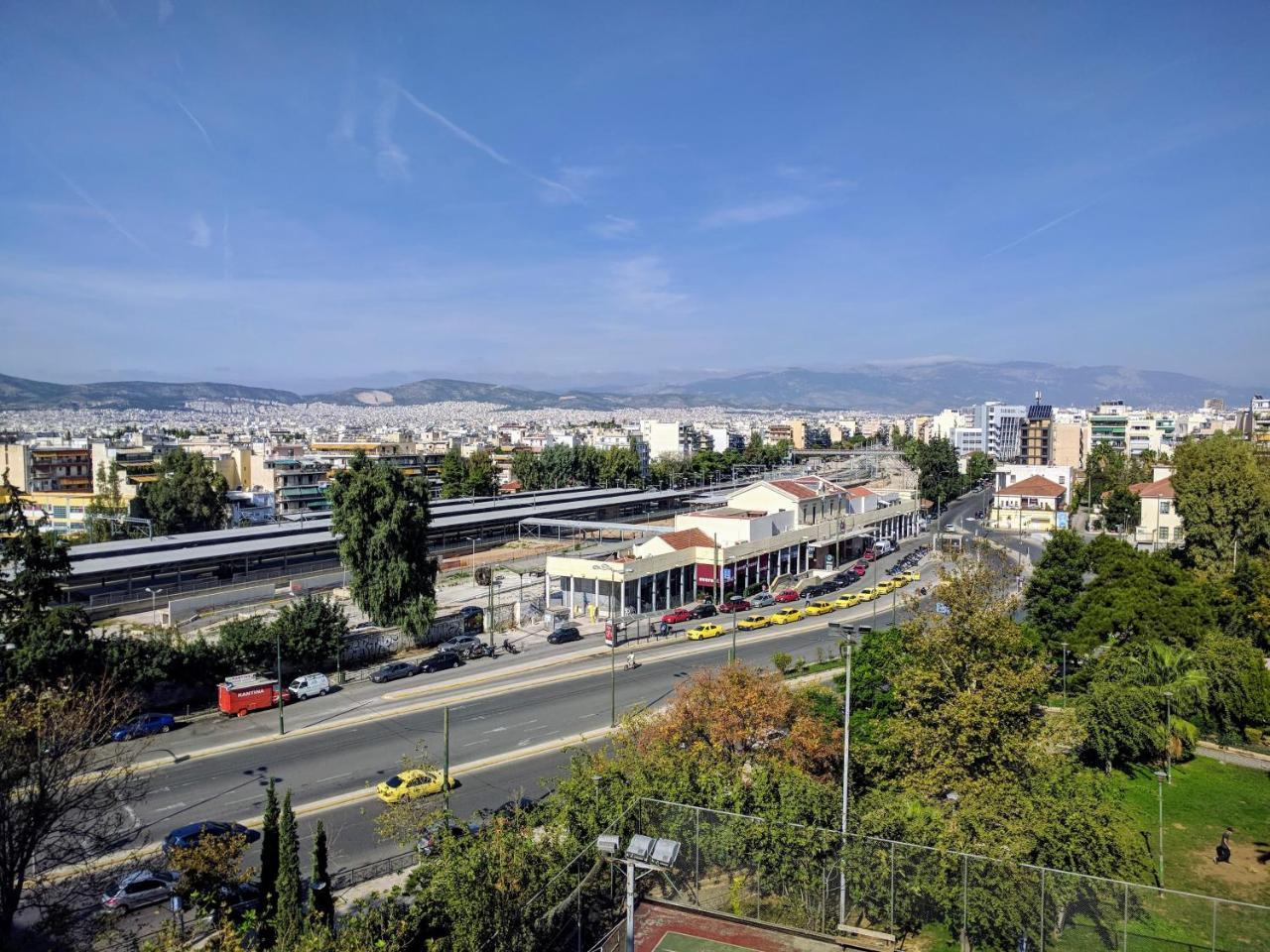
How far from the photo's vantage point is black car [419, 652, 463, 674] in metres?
34.3

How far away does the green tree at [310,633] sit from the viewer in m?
32.5

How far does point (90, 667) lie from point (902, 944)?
2512 centimetres

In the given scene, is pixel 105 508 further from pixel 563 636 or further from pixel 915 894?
pixel 915 894

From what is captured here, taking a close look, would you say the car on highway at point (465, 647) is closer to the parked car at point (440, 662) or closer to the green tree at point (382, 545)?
the parked car at point (440, 662)

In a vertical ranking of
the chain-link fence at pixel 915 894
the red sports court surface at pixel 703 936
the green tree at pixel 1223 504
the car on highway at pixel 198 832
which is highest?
the green tree at pixel 1223 504

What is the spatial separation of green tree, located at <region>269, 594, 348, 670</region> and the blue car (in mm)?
5214

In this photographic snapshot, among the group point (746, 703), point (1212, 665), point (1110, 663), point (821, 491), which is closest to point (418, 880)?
point (746, 703)

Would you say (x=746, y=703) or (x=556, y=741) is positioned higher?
(x=746, y=703)

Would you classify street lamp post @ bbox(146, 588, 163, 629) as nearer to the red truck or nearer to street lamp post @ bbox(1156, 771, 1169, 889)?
the red truck

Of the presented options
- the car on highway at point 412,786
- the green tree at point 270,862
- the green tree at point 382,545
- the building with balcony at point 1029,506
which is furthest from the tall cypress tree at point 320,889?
the building with balcony at point 1029,506

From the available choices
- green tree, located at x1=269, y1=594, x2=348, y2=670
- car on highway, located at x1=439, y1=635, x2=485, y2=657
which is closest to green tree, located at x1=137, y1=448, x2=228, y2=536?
green tree, located at x1=269, y1=594, x2=348, y2=670

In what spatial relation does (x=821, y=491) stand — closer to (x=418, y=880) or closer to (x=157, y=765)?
(x=157, y=765)

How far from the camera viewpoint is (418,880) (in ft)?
46.8

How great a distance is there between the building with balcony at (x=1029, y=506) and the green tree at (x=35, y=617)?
72242mm
